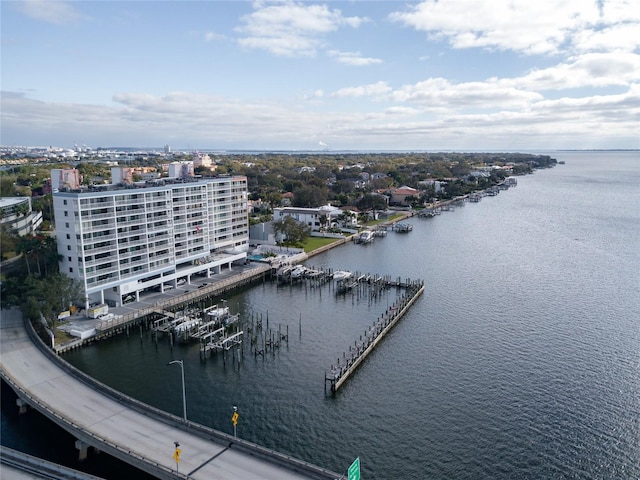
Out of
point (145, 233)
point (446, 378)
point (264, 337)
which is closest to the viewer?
point (446, 378)

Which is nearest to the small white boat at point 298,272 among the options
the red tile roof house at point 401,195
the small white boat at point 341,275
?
the small white boat at point 341,275

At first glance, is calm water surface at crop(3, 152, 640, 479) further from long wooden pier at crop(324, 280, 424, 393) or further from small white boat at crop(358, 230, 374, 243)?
small white boat at crop(358, 230, 374, 243)

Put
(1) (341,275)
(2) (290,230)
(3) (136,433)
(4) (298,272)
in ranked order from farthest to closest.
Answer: (2) (290,230)
(4) (298,272)
(1) (341,275)
(3) (136,433)

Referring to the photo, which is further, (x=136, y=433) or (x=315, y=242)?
(x=315, y=242)

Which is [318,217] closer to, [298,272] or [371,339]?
[298,272]

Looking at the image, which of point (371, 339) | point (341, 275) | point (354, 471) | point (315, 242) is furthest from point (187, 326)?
point (315, 242)

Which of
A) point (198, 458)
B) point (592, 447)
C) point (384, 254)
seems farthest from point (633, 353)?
point (384, 254)
